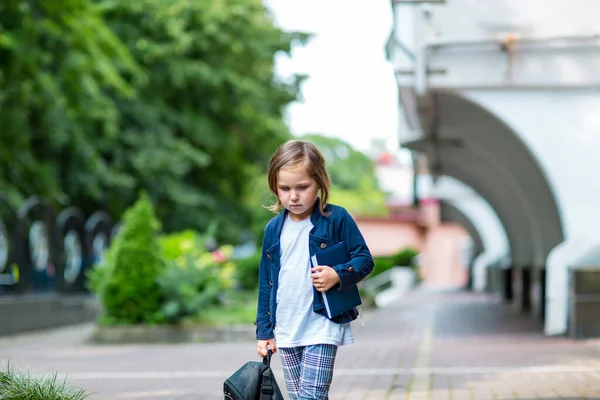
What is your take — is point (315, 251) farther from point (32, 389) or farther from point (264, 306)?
point (32, 389)

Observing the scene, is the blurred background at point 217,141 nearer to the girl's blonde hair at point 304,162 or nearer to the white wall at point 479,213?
the white wall at point 479,213

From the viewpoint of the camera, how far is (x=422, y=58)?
48.9 ft

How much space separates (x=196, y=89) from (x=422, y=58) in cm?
1313

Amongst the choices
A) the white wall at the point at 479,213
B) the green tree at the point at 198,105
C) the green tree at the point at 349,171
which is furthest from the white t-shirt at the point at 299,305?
the green tree at the point at 349,171

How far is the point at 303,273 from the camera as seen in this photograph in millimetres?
4797

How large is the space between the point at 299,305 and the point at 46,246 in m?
16.3

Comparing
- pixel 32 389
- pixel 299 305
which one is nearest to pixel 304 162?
pixel 299 305

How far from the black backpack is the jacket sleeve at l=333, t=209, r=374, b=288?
513 millimetres

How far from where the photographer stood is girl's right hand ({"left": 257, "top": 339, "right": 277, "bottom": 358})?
189 inches

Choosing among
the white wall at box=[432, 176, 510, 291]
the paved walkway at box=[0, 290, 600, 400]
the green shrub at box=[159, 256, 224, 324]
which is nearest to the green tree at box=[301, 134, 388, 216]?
the white wall at box=[432, 176, 510, 291]

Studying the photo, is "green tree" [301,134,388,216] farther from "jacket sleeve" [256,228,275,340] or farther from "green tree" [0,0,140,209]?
"jacket sleeve" [256,228,275,340]

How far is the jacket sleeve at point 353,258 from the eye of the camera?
4719 mm

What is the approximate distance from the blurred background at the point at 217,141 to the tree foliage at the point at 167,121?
0.05m

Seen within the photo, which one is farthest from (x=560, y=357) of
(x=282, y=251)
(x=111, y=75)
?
(x=111, y=75)
